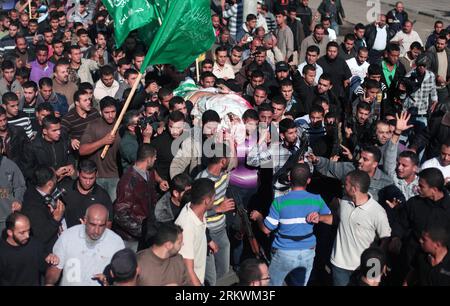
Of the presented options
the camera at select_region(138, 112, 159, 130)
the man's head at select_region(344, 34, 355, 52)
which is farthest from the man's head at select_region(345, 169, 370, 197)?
the man's head at select_region(344, 34, 355, 52)

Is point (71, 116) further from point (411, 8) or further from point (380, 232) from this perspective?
point (411, 8)

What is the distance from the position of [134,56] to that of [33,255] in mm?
6026

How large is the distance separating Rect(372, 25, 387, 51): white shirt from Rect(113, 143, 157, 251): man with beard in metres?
8.19

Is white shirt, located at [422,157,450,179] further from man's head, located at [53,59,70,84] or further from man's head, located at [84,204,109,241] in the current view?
man's head, located at [53,59,70,84]

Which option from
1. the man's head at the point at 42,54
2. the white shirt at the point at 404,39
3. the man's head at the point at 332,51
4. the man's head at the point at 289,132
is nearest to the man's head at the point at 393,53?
the man's head at the point at 332,51

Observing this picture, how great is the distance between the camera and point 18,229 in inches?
241

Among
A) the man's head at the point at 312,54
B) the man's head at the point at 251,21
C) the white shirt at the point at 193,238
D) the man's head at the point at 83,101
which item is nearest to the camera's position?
the white shirt at the point at 193,238

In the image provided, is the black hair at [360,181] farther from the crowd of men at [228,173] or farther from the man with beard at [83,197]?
the man with beard at [83,197]

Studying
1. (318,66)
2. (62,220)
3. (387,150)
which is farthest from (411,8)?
(62,220)

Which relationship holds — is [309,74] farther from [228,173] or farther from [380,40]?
[380,40]

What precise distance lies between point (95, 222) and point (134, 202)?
42.4 inches

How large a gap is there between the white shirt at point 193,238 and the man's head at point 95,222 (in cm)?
68

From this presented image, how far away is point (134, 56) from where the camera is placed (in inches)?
461

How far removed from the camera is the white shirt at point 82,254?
602 centimetres
